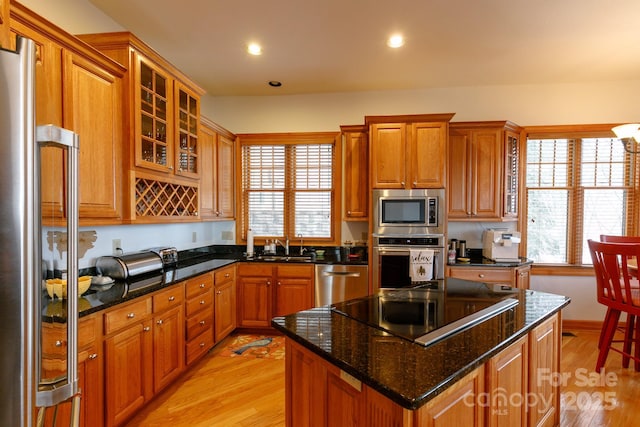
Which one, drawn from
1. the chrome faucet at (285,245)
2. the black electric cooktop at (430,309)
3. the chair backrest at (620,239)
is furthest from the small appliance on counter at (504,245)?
the chrome faucet at (285,245)

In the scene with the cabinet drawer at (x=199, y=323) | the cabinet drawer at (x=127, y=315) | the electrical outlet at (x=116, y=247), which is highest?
the electrical outlet at (x=116, y=247)

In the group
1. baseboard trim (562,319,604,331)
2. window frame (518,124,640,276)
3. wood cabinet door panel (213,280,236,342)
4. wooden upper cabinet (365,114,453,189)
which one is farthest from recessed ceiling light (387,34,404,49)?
baseboard trim (562,319,604,331)

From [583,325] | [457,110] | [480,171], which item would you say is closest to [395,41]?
[457,110]

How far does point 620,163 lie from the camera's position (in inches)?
157

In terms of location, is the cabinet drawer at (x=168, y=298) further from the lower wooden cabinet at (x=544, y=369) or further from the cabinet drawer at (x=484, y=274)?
the cabinet drawer at (x=484, y=274)

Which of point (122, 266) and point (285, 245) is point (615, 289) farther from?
point (122, 266)

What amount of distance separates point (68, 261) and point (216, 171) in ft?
10.1

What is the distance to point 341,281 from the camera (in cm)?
371

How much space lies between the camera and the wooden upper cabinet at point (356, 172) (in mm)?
3963

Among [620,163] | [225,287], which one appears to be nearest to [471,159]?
[620,163]

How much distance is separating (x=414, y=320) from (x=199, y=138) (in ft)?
8.83

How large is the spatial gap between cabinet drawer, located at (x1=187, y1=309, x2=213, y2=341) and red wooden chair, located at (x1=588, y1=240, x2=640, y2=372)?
343cm

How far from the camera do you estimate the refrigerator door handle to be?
0.74 m

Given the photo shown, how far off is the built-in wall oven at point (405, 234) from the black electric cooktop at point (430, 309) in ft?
4.33
